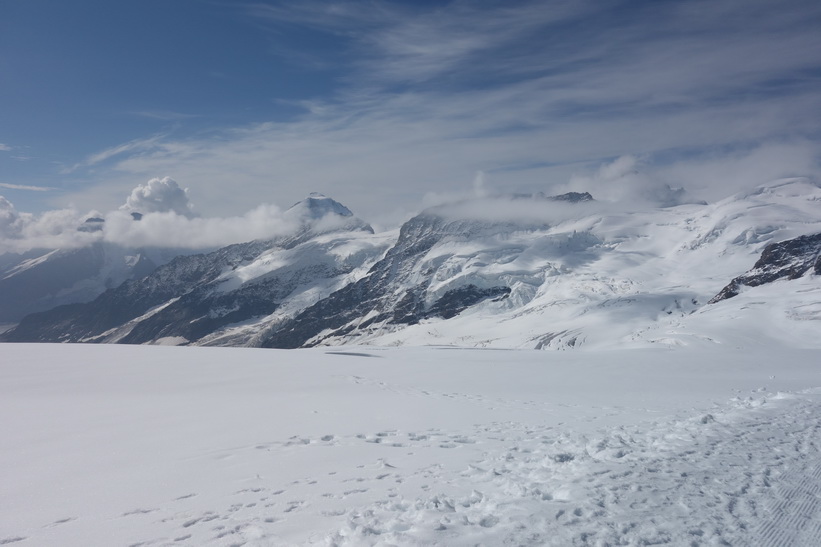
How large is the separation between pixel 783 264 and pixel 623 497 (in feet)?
628

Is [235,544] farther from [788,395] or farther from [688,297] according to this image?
[688,297]

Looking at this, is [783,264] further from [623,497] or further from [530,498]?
[530,498]

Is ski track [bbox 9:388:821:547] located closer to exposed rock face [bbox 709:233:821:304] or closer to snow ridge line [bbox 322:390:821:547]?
snow ridge line [bbox 322:390:821:547]

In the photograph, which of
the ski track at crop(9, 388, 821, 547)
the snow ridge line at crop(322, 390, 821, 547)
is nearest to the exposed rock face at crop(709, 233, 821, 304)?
the snow ridge line at crop(322, 390, 821, 547)

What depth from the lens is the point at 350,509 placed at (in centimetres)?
820

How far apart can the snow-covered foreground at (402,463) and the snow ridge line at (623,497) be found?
0.04m

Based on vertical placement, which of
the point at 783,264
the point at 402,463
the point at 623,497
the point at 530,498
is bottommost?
the point at 783,264

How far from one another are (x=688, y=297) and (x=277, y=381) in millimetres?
186290

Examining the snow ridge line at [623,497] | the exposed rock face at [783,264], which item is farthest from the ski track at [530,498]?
the exposed rock face at [783,264]

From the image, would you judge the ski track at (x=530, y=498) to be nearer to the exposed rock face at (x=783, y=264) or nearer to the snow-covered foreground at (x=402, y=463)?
the snow-covered foreground at (x=402, y=463)

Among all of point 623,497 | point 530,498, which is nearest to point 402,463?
point 530,498

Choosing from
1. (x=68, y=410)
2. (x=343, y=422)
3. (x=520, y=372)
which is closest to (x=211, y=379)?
(x=68, y=410)

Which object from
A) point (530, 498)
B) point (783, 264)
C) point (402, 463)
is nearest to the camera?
point (530, 498)

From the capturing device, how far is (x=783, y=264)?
526 feet
